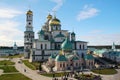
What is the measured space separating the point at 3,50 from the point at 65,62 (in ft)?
278

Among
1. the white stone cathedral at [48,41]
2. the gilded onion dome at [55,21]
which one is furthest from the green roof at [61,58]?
the gilded onion dome at [55,21]

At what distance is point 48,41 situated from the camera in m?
73.3

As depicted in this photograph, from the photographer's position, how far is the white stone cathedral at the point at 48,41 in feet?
238

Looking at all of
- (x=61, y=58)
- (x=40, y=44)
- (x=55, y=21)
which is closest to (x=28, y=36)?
(x=40, y=44)

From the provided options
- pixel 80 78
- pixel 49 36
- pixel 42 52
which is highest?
pixel 49 36

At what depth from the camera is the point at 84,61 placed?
6197 centimetres

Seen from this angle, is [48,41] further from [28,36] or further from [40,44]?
[28,36]

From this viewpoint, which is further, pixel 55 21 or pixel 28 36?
pixel 28 36

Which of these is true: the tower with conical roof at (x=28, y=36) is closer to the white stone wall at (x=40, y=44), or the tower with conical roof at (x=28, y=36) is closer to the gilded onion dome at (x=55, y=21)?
the gilded onion dome at (x=55, y=21)

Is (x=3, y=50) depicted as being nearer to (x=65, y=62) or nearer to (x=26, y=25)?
(x=26, y=25)

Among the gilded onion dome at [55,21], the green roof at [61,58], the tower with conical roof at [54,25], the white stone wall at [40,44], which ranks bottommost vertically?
the green roof at [61,58]

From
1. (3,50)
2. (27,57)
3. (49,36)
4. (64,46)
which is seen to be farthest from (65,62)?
(3,50)

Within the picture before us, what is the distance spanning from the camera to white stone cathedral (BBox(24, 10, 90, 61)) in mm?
72500

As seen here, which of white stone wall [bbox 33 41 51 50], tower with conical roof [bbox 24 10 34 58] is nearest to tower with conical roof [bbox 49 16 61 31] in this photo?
white stone wall [bbox 33 41 51 50]
